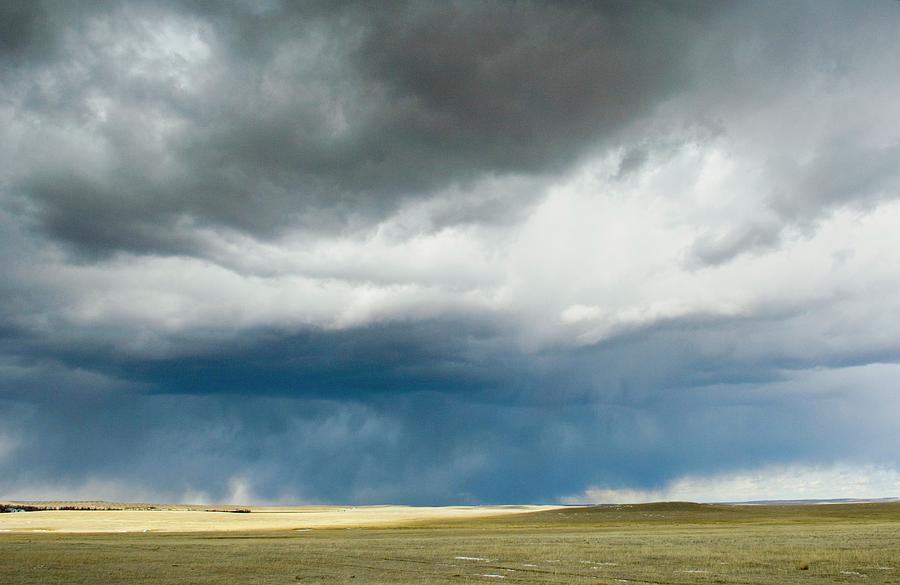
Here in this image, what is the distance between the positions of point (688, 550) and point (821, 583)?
18275 mm

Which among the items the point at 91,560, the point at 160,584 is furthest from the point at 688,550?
the point at 91,560

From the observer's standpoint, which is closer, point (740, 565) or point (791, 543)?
point (740, 565)

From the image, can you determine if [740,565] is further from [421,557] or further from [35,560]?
[35,560]

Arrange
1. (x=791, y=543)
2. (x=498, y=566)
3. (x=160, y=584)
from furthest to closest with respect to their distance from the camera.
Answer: (x=791, y=543) < (x=498, y=566) < (x=160, y=584)

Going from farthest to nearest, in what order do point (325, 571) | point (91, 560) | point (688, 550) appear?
point (688, 550) < point (91, 560) < point (325, 571)

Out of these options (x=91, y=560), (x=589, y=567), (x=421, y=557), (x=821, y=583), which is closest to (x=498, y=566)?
(x=589, y=567)

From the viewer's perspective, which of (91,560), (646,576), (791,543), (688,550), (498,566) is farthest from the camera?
(791,543)

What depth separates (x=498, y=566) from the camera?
38.2 m

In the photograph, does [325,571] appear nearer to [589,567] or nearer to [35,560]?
[589,567]

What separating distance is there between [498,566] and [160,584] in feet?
52.7

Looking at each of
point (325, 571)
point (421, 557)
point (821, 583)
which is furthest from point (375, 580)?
point (821, 583)

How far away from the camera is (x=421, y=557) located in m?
44.7

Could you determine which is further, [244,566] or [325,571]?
[244,566]

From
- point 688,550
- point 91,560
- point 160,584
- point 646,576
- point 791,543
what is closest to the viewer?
point 160,584
